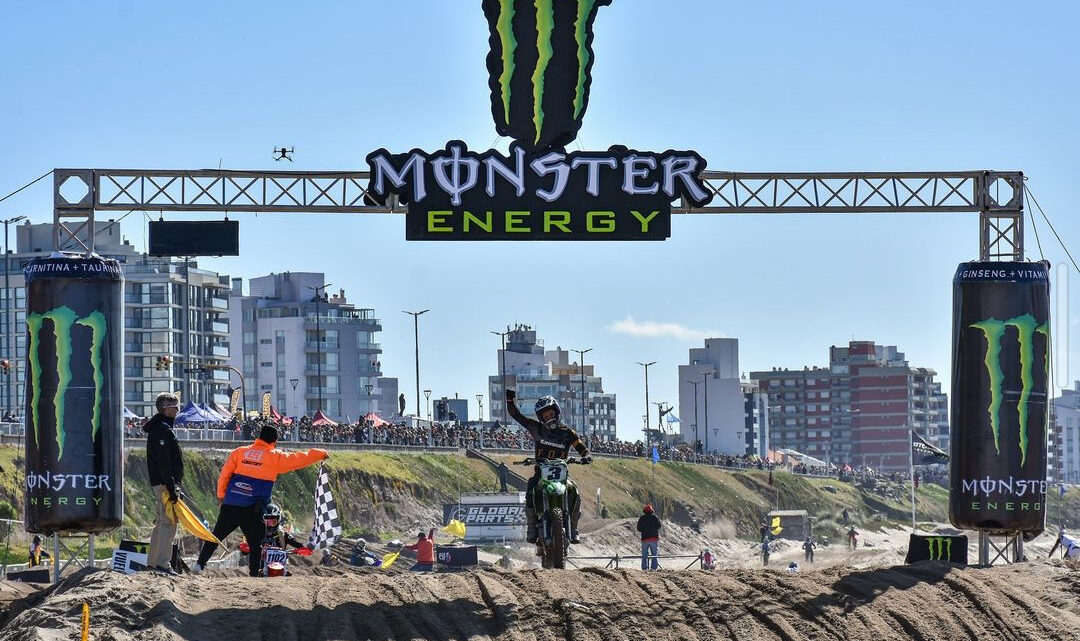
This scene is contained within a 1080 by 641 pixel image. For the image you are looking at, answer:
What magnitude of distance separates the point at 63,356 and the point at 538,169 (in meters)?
7.29

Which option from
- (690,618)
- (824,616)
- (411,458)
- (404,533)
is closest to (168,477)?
(690,618)

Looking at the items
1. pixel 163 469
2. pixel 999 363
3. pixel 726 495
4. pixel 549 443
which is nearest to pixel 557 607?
pixel 549 443

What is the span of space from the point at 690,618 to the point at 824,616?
1.40m

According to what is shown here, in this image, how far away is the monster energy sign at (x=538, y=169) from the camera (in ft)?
79.8

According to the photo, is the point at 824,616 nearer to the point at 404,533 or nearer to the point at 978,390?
the point at 978,390

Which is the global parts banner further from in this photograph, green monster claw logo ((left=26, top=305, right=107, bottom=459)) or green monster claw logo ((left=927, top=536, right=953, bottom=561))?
green monster claw logo ((left=26, top=305, right=107, bottom=459))

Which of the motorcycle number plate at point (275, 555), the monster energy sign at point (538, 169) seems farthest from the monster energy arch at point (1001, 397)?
the motorcycle number plate at point (275, 555)

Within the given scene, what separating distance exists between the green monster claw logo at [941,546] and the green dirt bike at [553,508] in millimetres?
5506

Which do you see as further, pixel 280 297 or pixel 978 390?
pixel 280 297

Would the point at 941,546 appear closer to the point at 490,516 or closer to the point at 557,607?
the point at 557,607

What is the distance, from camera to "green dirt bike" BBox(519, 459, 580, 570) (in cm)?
1942

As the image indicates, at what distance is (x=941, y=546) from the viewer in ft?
73.2

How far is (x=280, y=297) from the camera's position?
540 feet

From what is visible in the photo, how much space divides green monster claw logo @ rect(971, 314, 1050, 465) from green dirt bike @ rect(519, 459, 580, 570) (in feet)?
21.3
